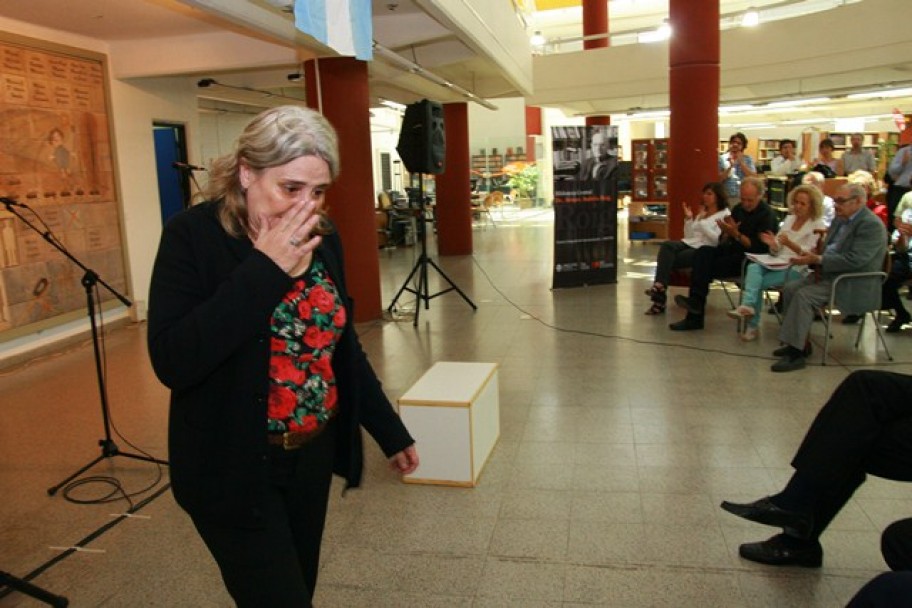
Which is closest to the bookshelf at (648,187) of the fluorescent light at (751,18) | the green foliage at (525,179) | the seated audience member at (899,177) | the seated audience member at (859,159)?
the fluorescent light at (751,18)

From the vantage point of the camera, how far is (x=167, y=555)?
9.73 ft

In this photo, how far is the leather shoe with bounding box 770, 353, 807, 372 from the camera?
515 cm

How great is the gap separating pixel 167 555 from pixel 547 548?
61.2 inches

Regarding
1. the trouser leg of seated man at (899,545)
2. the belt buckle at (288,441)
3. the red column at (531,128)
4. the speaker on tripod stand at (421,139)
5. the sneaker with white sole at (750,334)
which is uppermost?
the red column at (531,128)

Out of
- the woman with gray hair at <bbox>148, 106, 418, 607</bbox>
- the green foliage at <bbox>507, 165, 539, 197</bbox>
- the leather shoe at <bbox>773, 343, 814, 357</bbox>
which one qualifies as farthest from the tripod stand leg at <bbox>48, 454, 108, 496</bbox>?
the green foliage at <bbox>507, 165, 539, 197</bbox>

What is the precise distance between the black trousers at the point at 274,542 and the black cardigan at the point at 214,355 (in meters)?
0.04

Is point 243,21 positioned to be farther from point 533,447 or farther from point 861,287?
point 861,287

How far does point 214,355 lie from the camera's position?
1.33m

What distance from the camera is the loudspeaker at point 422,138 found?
7051 millimetres

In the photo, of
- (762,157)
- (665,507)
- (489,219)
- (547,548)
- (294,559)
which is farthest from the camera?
(762,157)

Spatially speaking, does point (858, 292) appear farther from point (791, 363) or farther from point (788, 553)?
point (788, 553)

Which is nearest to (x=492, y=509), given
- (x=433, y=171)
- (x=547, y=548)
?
(x=547, y=548)

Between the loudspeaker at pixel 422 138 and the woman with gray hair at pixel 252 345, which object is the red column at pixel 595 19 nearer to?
the loudspeaker at pixel 422 138

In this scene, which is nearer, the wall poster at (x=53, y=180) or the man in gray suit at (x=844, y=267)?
the man in gray suit at (x=844, y=267)
